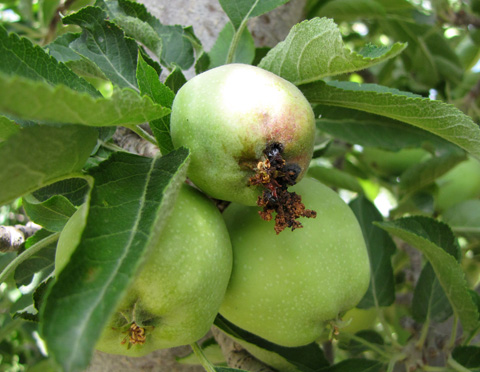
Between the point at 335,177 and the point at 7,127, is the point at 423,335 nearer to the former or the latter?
the point at 335,177

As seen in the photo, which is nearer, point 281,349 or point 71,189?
point 71,189

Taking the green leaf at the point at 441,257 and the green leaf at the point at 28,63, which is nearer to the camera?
the green leaf at the point at 28,63

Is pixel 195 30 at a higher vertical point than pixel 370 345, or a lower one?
higher

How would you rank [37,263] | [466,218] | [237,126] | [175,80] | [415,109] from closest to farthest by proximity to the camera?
[237,126], [415,109], [175,80], [37,263], [466,218]

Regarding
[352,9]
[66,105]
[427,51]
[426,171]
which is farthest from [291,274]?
[427,51]

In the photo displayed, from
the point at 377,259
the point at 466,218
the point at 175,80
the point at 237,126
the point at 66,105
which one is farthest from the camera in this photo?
the point at 466,218

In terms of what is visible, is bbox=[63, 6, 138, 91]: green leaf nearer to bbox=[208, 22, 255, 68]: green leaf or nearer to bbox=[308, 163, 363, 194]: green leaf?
bbox=[208, 22, 255, 68]: green leaf

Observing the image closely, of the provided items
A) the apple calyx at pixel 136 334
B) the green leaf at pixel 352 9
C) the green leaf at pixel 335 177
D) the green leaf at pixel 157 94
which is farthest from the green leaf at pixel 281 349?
the green leaf at pixel 352 9

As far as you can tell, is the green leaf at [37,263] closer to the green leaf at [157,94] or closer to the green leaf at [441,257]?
the green leaf at [157,94]
